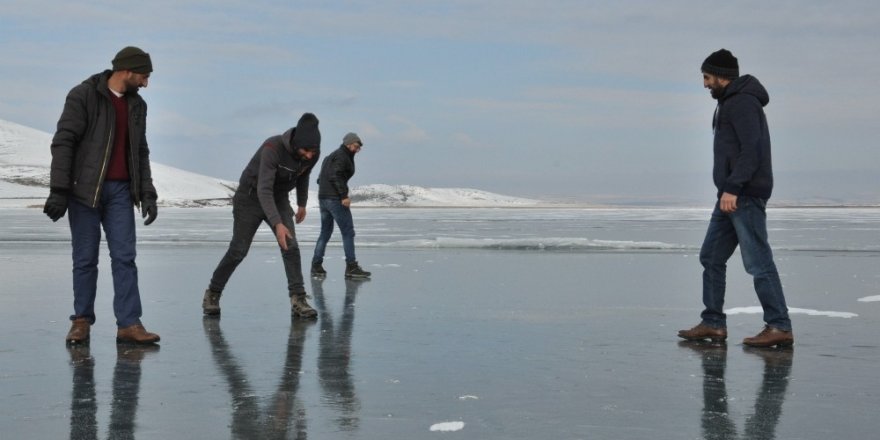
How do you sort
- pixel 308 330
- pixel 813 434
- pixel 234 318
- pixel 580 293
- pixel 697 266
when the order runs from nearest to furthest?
pixel 813 434 < pixel 308 330 < pixel 234 318 < pixel 580 293 < pixel 697 266

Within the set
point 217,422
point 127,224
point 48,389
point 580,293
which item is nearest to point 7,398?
point 48,389

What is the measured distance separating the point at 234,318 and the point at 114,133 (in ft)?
6.47

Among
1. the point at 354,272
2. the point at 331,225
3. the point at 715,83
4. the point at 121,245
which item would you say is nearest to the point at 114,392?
the point at 121,245

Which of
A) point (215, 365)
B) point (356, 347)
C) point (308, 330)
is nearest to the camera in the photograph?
point (215, 365)

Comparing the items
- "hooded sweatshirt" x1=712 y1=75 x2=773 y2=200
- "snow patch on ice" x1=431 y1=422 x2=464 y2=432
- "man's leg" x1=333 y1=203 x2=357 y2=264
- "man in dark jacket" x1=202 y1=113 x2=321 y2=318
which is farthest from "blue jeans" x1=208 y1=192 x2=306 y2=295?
"snow patch on ice" x1=431 y1=422 x2=464 y2=432

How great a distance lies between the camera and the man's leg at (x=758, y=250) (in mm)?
6789

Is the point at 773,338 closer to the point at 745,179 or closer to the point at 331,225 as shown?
the point at 745,179

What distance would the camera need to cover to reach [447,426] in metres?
4.36

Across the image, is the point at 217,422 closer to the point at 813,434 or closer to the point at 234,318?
the point at 813,434

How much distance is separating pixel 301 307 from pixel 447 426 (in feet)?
12.8

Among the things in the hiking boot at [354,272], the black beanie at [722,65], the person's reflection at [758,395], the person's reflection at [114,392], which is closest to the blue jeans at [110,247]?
the person's reflection at [114,392]

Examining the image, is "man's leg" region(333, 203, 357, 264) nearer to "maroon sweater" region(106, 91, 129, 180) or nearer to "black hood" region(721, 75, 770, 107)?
"maroon sweater" region(106, 91, 129, 180)

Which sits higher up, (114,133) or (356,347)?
Result: (114,133)

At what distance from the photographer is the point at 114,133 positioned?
6770mm
